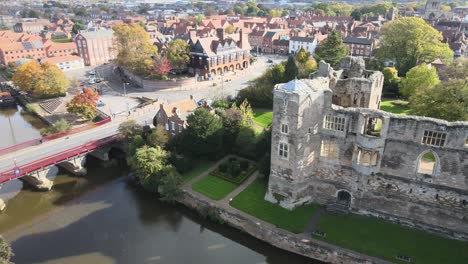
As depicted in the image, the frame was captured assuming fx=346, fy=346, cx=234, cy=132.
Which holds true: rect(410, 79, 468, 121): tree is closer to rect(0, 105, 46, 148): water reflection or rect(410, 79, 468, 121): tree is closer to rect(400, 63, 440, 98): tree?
rect(400, 63, 440, 98): tree

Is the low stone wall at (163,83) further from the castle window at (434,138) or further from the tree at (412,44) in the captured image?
the castle window at (434,138)

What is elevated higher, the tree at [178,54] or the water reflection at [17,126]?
the tree at [178,54]

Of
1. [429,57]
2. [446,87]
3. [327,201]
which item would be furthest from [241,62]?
[327,201]

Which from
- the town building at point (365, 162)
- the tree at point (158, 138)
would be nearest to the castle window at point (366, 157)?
the town building at point (365, 162)

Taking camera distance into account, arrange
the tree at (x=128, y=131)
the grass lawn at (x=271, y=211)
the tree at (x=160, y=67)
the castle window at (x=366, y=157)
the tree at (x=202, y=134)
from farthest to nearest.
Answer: the tree at (x=160, y=67) → the tree at (x=128, y=131) → the tree at (x=202, y=134) → the grass lawn at (x=271, y=211) → the castle window at (x=366, y=157)

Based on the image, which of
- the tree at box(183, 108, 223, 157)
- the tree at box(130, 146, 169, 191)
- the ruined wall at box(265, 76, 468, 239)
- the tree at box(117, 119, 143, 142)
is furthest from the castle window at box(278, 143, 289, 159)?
the tree at box(117, 119, 143, 142)

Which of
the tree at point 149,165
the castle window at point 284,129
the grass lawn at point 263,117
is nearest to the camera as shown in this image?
the castle window at point 284,129

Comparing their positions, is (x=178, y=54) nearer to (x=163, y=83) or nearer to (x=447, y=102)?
(x=163, y=83)
